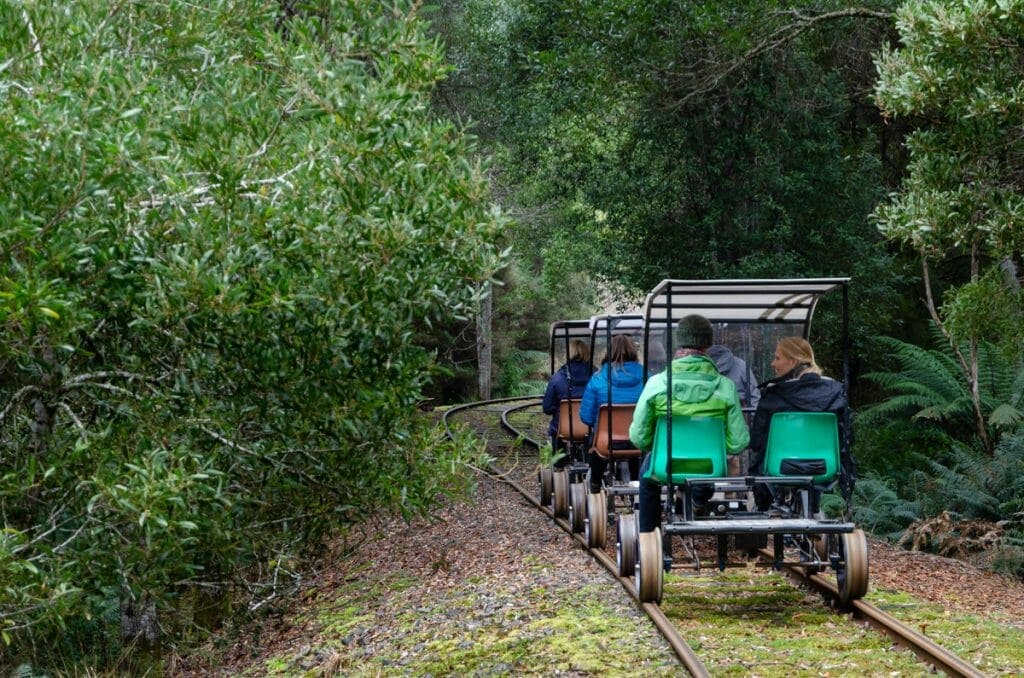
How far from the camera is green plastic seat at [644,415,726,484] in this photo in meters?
8.12

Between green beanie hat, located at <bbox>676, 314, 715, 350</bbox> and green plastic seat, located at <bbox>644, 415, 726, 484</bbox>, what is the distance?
54 cm

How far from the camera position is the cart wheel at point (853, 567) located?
810cm

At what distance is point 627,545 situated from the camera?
9008mm

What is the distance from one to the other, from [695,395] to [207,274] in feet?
12.2

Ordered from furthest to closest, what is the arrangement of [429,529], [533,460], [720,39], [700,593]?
[533,460]
[720,39]
[429,529]
[700,593]

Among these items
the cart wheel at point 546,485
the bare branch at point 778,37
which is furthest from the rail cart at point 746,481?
the bare branch at point 778,37

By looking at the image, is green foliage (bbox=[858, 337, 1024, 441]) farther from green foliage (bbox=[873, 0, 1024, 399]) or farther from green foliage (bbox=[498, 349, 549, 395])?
green foliage (bbox=[498, 349, 549, 395])

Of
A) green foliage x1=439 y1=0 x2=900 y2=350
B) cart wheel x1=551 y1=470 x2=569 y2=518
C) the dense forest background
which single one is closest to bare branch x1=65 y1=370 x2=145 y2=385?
the dense forest background

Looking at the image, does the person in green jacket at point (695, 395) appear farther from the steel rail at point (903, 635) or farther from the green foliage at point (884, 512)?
the green foliage at point (884, 512)

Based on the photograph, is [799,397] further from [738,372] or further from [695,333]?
[738,372]

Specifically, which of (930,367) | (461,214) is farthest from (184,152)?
(930,367)

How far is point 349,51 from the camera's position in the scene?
285 inches

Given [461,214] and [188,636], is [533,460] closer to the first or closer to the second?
[188,636]

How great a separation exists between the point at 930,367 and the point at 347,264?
521 inches
